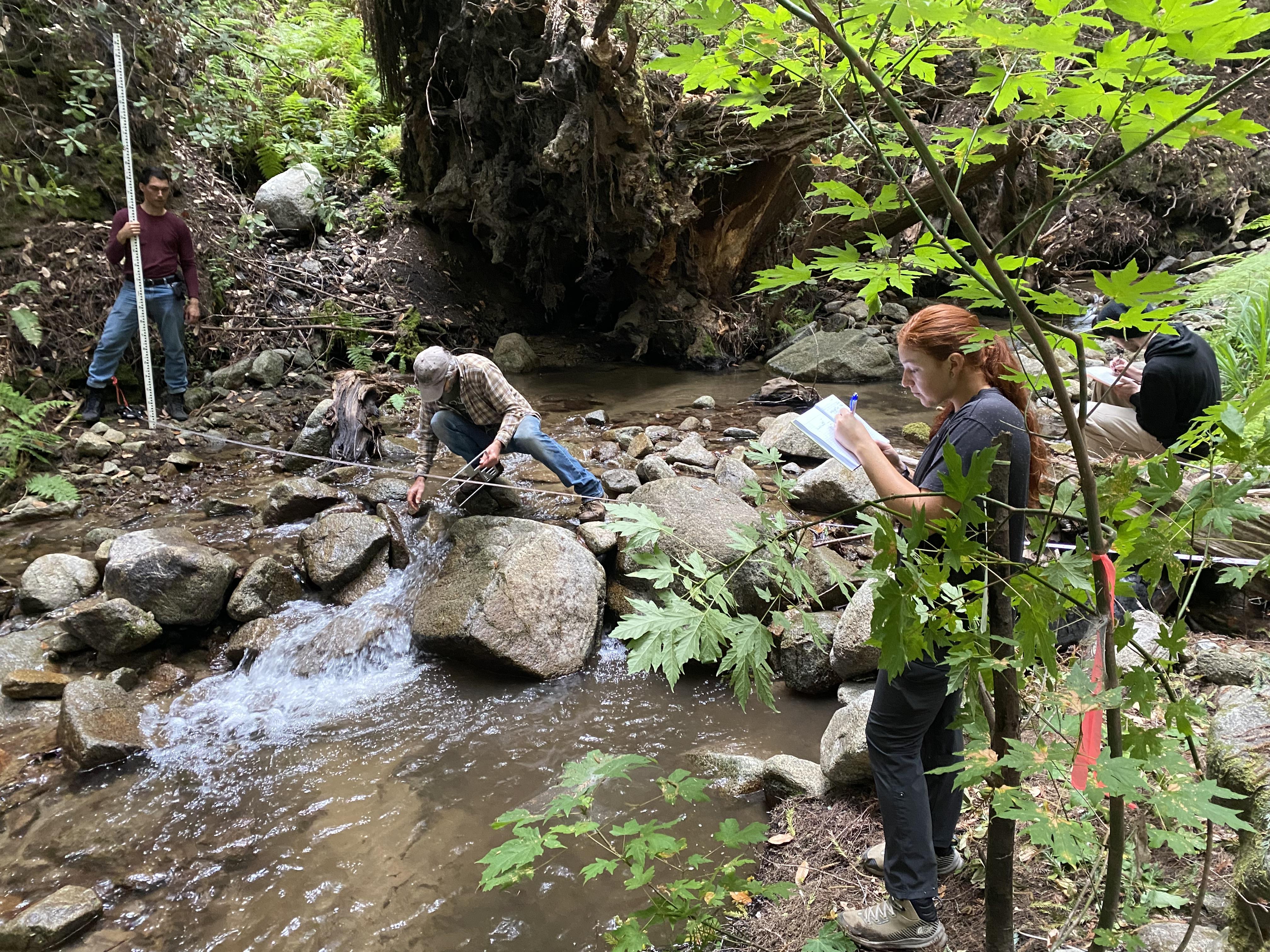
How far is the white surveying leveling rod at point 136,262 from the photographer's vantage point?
6152mm

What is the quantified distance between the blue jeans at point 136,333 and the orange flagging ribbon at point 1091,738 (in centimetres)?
773

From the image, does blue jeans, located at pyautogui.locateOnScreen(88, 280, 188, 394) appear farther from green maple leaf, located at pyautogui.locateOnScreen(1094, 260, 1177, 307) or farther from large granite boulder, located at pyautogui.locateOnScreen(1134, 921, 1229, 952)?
large granite boulder, located at pyautogui.locateOnScreen(1134, 921, 1229, 952)

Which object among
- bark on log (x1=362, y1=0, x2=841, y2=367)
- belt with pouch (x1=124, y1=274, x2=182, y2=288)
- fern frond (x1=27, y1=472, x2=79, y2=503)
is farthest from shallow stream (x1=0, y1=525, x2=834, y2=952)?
bark on log (x1=362, y1=0, x2=841, y2=367)

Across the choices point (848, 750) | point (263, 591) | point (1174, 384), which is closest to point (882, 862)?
point (848, 750)

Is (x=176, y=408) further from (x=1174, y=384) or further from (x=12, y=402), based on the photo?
(x=1174, y=384)

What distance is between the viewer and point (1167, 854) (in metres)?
2.19

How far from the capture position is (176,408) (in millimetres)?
6891

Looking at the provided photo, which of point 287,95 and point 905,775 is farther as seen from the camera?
point 287,95

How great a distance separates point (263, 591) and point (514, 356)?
→ 6.08 metres

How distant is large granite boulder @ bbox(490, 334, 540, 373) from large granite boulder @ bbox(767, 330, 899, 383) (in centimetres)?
376

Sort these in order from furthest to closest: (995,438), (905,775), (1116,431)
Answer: (1116,431) < (905,775) < (995,438)

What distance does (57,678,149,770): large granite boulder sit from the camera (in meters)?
3.41

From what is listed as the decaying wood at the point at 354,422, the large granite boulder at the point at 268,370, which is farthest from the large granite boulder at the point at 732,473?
the large granite boulder at the point at 268,370

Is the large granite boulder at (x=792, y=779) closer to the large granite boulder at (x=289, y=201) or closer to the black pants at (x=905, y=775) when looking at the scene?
the black pants at (x=905, y=775)
